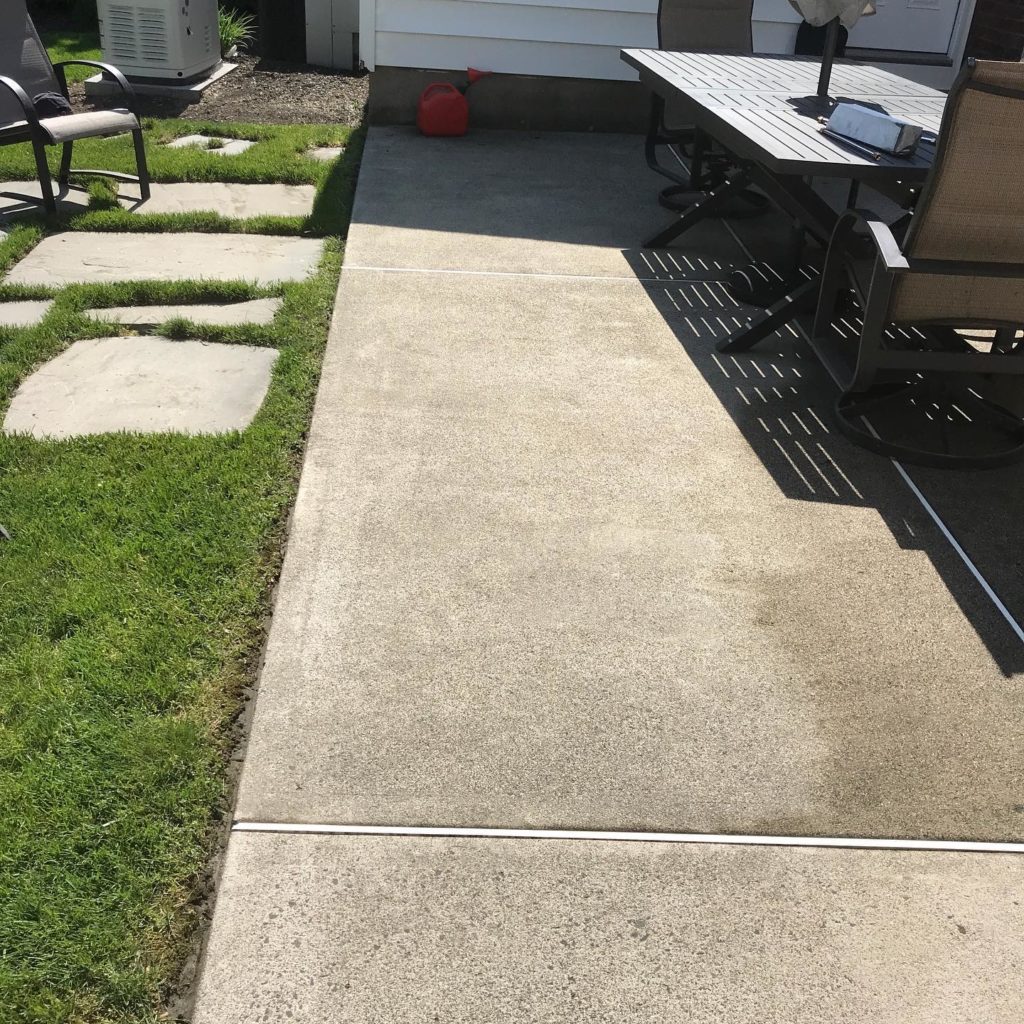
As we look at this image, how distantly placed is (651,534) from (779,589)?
0.43 metres

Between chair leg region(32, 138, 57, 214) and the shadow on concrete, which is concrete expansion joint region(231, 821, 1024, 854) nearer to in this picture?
the shadow on concrete

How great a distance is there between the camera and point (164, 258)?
209 inches

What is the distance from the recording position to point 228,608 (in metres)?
2.75

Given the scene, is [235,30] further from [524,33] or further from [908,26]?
[908,26]

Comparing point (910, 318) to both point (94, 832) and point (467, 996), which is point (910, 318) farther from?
point (94, 832)

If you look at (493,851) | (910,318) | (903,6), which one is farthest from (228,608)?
(903,6)

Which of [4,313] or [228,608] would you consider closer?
[228,608]

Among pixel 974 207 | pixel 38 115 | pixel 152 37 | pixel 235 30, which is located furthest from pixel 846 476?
pixel 235 30

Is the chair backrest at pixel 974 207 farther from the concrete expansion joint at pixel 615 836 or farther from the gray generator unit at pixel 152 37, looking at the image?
the gray generator unit at pixel 152 37

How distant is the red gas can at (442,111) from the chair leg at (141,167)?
2.33 metres

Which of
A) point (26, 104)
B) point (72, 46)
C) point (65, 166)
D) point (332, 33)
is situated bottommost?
point (72, 46)

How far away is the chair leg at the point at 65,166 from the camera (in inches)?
242

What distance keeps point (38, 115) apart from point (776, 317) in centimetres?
410

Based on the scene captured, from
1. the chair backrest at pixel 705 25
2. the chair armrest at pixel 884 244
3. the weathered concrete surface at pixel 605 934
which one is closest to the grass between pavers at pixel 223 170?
the chair backrest at pixel 705 25
